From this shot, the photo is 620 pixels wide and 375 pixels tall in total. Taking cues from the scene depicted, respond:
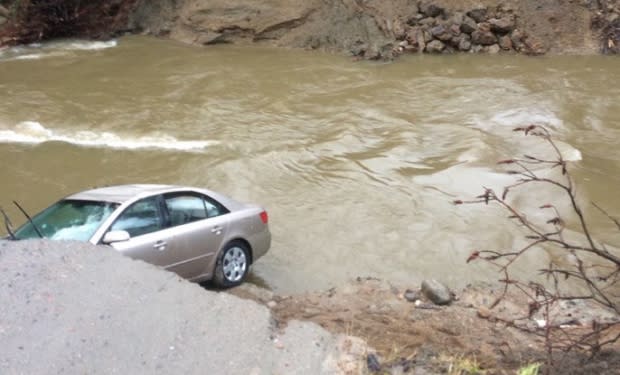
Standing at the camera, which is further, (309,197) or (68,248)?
(309,197)

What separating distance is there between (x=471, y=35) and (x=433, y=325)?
599 inches

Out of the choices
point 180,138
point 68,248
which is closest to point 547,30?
point 180,138

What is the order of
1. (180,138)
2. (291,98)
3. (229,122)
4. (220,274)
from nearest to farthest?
(220,274) < (180,138) < (229,122) < (291,98)

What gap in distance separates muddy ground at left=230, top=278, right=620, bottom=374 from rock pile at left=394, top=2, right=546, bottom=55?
1325 cm

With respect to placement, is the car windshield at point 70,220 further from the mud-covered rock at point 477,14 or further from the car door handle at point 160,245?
the mud-covered rock at point 477,14

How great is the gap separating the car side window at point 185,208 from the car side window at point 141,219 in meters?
0.20

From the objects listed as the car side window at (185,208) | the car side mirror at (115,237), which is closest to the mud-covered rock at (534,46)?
the car side window at (185,208)

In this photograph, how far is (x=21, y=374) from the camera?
4.25 meters

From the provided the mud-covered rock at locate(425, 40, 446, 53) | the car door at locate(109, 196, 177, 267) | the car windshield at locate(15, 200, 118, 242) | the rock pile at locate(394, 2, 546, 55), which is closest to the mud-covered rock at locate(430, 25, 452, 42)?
the rock pile at locate(394, 2, 546, 55)

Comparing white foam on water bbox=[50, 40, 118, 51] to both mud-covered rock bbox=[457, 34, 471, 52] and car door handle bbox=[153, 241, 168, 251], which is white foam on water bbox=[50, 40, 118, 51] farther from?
car door handle bbox=[153, 241, 168, 251]

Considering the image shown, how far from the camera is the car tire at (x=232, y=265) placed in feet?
27.4

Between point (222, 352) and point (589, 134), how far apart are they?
12.3 metres

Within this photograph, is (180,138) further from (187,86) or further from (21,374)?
(21,374)

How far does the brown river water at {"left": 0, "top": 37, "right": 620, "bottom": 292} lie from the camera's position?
1053cm
